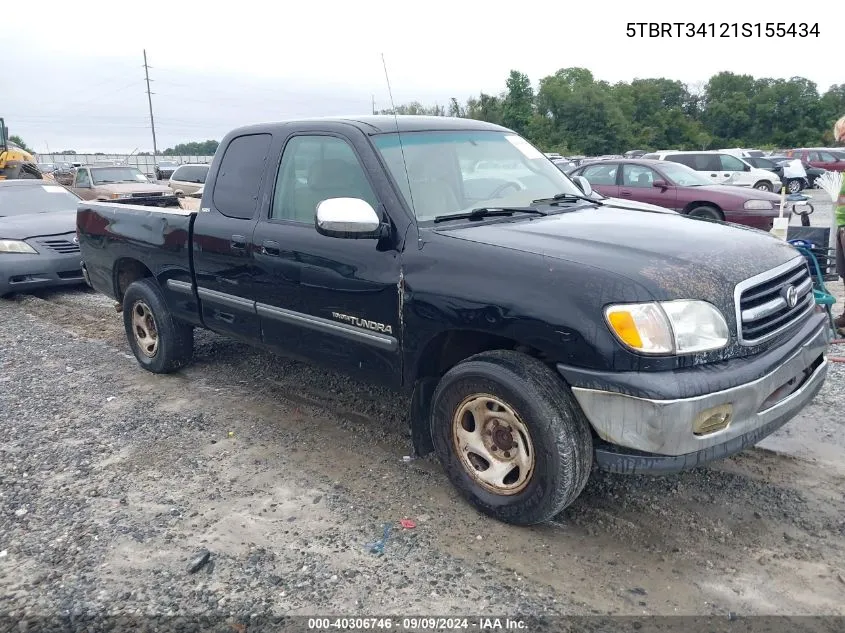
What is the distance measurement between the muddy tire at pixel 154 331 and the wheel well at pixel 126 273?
21cm

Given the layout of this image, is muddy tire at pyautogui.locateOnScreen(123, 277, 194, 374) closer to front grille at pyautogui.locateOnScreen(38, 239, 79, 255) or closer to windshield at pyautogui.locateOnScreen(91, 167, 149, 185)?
front grille at pyautogui.locateOnScreen(38, 239, 79, 255)

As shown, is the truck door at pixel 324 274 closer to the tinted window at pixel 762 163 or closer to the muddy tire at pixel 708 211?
the muddy tire at pixel 708 211

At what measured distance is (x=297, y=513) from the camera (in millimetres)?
3512

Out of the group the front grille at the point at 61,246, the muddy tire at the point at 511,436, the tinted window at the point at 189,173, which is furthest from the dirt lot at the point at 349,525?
the tinted window at the point at 189,173

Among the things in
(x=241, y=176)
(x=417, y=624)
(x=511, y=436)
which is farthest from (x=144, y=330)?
(x=417, y=624)

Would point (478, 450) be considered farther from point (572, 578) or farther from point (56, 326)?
point (56, 326)

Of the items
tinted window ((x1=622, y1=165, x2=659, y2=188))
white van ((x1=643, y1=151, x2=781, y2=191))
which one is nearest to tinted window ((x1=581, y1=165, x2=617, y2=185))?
tinted window ((x1=622, y1=165, x2=659, y2=188))

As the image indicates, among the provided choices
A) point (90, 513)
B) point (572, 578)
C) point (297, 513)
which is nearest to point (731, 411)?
point (572, 578)

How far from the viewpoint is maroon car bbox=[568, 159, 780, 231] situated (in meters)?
11.4

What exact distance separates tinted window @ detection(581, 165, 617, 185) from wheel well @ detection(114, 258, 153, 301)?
9.34 m

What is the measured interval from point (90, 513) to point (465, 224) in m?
2.42

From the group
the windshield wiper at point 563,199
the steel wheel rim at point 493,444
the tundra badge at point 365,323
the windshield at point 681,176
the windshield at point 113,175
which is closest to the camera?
the steel wheel rim at point 493,444

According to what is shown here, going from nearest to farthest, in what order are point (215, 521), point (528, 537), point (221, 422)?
point (528, 537) → point (215, 521) → point (221, 422)

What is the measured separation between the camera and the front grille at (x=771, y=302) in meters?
2.99
